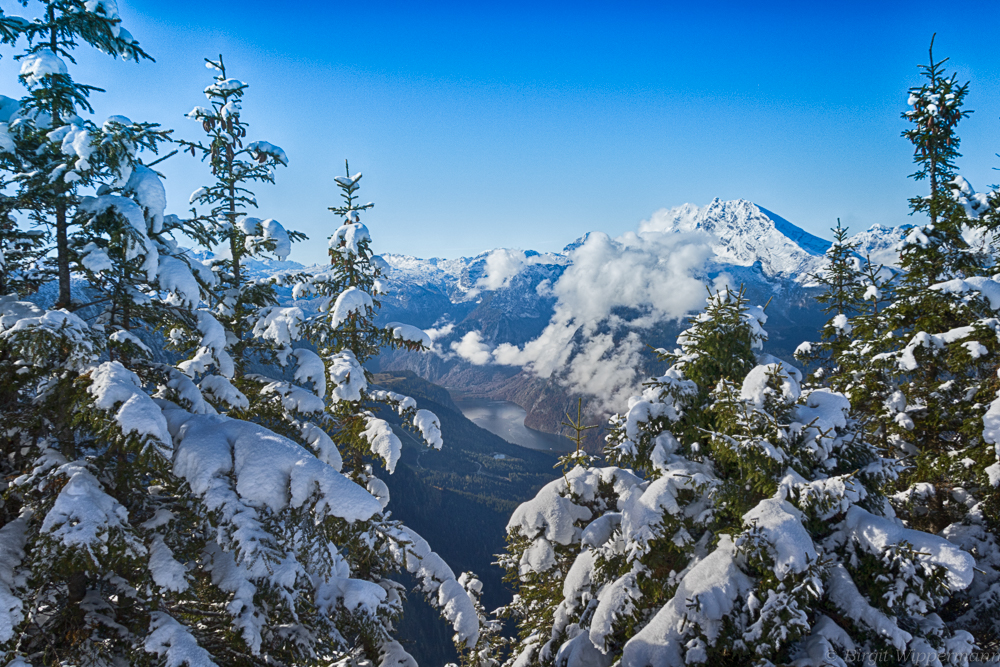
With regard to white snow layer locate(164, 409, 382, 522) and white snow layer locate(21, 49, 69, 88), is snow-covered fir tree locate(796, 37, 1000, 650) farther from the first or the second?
white snow layer locate(21, 49, 69, 88)

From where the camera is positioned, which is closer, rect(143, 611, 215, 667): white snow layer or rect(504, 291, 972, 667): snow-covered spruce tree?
rect(143, 611, 215, 667): white snow layer

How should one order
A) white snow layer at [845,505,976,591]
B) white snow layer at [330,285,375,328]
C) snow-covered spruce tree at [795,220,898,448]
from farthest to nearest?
snow-covered spruce tree at [795,220,898,448] → white snow layer at [330,285,375,328] → white snow layer at [845,505,976,591]

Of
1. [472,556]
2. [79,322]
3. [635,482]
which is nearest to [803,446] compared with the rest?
[635,482]

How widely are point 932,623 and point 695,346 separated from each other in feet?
19.1

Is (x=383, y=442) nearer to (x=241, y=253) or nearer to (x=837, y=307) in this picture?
A: (x=241, y=253)

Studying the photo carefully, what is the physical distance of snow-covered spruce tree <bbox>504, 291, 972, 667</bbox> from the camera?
6109 millimetres

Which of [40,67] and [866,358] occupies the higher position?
[40,67]

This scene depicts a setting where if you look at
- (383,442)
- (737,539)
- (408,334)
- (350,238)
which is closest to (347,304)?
(408,334)

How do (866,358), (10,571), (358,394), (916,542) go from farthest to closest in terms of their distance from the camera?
1. (866,358)
2. (358,394)
3. (916,542)
4. (10,571)

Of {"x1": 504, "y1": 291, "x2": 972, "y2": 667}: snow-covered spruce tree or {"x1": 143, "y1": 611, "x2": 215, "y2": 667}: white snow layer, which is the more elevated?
Result: {"x1": 504, "y1": 291, "x2": 972, "y2": 667}: snow-covered spruce tree

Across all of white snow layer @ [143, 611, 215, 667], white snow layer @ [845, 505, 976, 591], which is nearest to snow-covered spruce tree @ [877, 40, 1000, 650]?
white snow layer @ [845, 505, 976, 591]

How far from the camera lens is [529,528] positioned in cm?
1066

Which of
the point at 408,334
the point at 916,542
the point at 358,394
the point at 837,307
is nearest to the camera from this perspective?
the point at 916,542

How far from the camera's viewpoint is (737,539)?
644 centimetres
